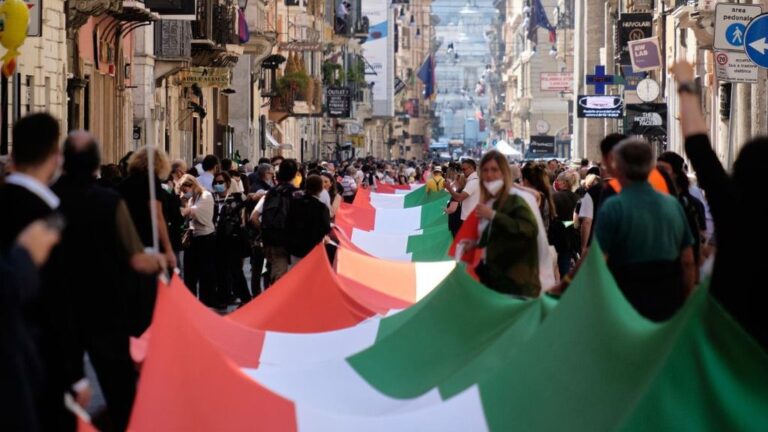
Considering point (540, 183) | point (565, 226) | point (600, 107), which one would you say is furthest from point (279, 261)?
point (600, 107)

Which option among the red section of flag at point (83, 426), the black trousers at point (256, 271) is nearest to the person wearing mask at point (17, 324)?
the red section of flag at point (83, 426)

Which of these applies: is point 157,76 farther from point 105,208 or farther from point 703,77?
point 105,208

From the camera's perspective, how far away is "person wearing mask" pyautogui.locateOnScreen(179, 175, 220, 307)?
20891mm

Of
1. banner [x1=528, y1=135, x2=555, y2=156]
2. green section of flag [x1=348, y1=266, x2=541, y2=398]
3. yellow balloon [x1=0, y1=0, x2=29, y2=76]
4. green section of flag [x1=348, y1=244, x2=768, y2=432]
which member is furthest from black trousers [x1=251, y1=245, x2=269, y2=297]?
banner [x1=528, y1=135, x2=555, y2=156]

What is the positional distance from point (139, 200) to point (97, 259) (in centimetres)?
504

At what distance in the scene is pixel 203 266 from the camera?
21453 millimetres

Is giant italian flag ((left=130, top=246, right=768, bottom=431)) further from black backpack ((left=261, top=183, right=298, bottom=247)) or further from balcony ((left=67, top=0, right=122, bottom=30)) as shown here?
balcony ((left=67, top=0, right=122, bottom=30))

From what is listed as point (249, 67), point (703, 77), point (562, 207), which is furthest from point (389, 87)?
point (562, 207)

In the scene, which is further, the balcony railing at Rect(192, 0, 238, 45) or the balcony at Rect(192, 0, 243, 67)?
the balcony at Rect(192, 0, 243, 67)

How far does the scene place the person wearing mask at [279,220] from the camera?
63.6ft

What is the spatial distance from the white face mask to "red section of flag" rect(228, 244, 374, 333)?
11.5 feet

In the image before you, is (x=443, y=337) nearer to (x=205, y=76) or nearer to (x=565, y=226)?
(x=565, y=226)

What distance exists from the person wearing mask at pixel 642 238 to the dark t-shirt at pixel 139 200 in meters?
4.58

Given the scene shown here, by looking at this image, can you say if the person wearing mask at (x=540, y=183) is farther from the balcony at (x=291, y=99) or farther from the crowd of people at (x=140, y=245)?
the balcony at (x=291, y=99)
